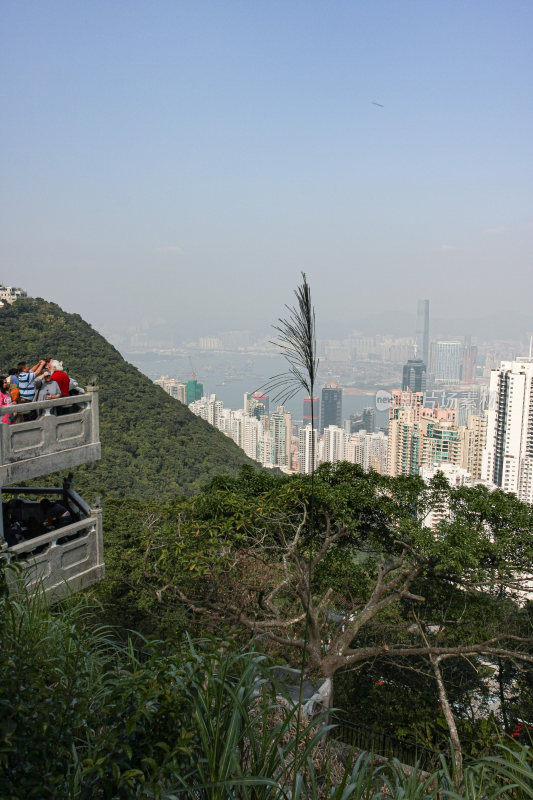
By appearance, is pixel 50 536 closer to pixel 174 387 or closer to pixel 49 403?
pixel 49 403

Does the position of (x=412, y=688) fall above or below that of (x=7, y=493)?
below

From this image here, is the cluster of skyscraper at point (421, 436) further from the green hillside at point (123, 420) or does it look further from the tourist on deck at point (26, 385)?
the tourist on deck at point (26, 385)

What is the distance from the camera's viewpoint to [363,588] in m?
8.83

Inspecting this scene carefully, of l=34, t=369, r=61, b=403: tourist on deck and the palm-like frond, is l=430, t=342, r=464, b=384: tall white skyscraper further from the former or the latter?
the palm-like frond

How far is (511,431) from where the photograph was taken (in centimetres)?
3712

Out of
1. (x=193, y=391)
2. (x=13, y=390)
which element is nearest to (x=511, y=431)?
(x=193, y=391)

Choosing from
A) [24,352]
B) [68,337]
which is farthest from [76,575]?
[68,337]

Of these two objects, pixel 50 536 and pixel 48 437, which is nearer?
pixel 50 536

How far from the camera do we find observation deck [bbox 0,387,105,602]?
424 centimetres

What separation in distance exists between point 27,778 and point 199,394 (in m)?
36.3

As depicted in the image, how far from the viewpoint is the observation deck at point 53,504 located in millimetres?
4242

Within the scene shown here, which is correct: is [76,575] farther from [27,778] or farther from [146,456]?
[146,456]

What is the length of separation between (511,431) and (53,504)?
36.3m

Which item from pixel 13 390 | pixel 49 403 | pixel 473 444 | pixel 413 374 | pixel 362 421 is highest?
pixel 13 390
